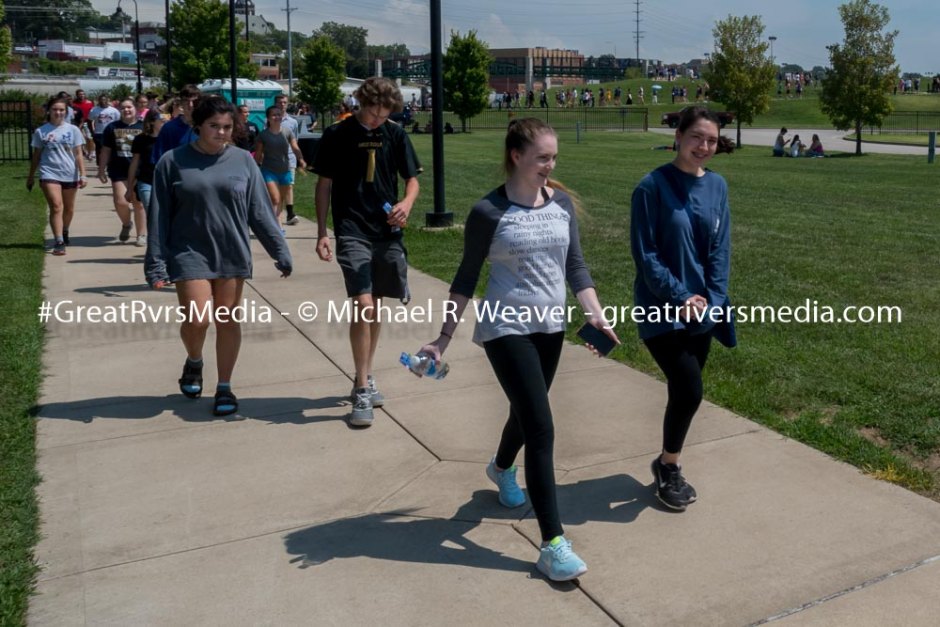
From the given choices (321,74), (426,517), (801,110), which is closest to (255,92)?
(321,74)

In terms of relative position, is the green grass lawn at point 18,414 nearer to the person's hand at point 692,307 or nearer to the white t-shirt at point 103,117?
the person's hand at point 692,307

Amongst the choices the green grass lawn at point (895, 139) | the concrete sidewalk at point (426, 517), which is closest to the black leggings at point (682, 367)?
the concrete sidewalk at point (426, 517)

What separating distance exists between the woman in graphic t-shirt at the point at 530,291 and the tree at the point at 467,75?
171 ft

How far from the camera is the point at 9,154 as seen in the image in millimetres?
28203

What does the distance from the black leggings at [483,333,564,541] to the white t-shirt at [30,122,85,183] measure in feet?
30.8

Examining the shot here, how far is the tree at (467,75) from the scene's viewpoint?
55500 millimetres

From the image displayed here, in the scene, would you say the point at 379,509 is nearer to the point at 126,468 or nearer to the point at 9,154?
the point at 126,468

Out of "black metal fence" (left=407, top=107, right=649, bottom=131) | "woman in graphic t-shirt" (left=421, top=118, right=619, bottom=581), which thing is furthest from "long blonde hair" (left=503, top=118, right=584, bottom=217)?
"black metal fence" (left=407, top=107, right=649, bottom=131)

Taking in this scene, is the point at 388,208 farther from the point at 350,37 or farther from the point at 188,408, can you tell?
the point at 350,37

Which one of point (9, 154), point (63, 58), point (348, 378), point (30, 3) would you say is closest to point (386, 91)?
point (348, 378)

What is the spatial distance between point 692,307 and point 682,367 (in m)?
0.29

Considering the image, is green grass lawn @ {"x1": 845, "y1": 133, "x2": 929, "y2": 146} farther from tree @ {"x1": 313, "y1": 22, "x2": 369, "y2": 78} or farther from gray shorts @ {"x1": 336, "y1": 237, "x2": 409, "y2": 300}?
tree @ {"x1": 313, "y1": 22, "x2": 369, "y2": 78}

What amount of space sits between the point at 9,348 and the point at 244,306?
2.10 meters

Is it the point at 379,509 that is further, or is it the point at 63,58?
the point at 63,58
